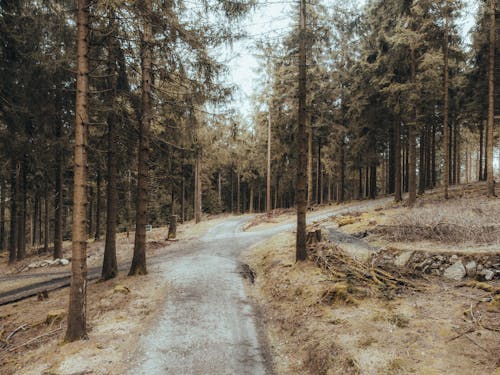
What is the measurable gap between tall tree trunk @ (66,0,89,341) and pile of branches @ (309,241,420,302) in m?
5.53

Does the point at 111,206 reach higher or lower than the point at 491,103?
lower

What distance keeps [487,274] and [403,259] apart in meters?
2.03

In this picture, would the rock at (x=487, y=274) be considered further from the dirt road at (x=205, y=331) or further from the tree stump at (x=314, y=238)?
the dirt road at (x=205, y=331)

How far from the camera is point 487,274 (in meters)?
6.84

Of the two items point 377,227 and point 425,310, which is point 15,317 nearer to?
point 425,310

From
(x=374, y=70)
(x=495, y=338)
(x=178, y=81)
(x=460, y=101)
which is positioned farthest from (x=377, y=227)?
(x=460, y=101)

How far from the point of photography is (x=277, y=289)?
885 centimetres

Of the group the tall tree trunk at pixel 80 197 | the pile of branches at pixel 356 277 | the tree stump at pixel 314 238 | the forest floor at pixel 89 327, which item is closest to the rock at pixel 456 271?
the pile of branches at pixel 356 277

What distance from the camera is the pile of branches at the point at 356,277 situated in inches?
282

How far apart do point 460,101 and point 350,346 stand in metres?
23.9

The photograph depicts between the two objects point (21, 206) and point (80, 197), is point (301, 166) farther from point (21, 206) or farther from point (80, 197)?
point (21, 206)

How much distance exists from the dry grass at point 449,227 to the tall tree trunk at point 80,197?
9611mm

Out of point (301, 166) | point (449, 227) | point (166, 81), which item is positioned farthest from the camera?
point (166, 81)

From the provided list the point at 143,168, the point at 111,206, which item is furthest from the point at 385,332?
the point at 111,206
